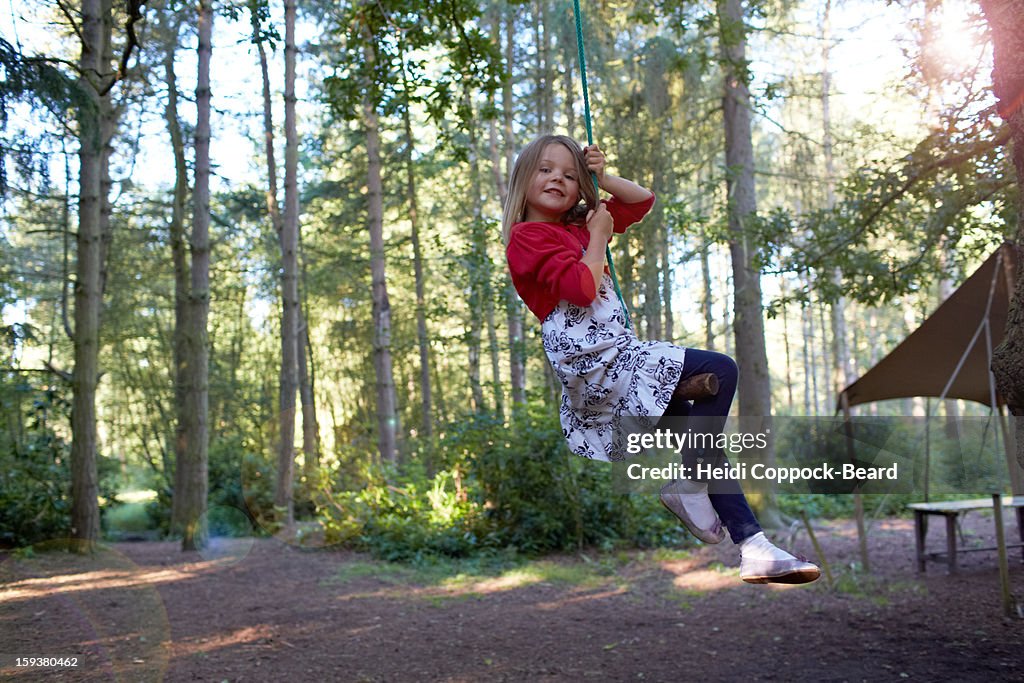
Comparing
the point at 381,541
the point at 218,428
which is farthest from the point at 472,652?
the point at 218,428

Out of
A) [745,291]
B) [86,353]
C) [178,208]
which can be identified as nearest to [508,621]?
[86,353]

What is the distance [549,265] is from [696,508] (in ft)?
3.04

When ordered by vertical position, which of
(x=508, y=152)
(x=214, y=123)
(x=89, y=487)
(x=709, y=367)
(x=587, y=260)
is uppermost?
(x=214, y=123)

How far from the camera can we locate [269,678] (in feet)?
17.0

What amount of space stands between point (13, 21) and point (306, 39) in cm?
1068

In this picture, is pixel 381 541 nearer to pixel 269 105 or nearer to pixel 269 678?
pixel 269 678

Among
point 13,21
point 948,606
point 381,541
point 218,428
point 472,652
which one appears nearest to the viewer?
point 13,21

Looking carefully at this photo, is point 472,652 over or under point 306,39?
under

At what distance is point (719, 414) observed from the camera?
266 cm

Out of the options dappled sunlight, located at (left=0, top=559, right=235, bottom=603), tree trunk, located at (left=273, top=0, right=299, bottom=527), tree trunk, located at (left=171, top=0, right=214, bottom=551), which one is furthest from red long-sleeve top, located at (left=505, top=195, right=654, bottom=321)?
tree trunk, located at (left=273, top=0, right=299, bottom=527)

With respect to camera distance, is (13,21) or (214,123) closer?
(13,21)

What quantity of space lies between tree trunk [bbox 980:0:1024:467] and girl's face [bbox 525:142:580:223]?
1723 mm

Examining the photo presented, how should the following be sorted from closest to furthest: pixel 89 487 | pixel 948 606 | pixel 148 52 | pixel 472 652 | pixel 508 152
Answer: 1. pixel 472 652
2. pixel 948 606
3. pixel 89 487
4. pixel 148 52
5. pixel 508 152

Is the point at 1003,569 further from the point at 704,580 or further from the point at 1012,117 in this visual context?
the point at 1012,117
